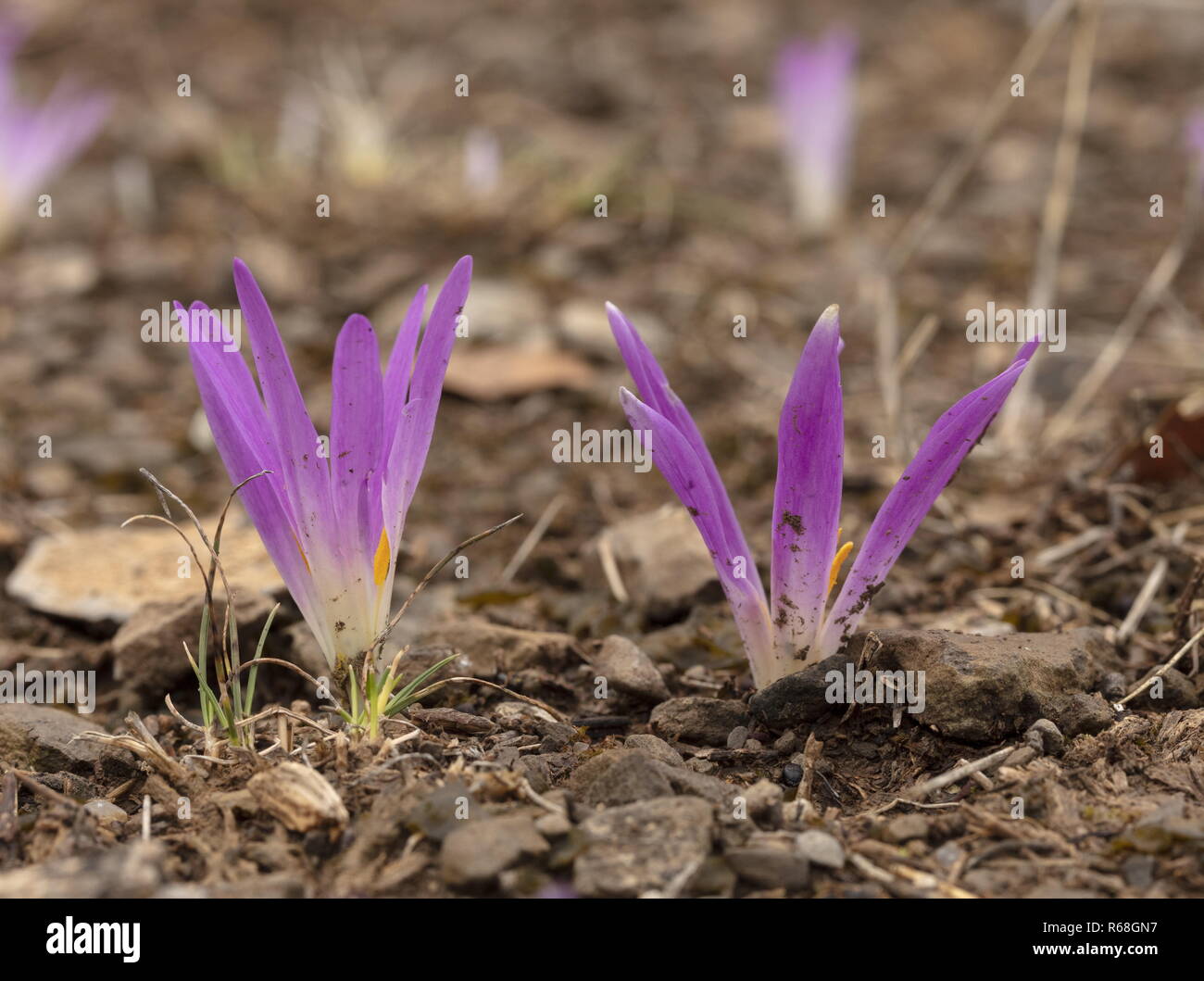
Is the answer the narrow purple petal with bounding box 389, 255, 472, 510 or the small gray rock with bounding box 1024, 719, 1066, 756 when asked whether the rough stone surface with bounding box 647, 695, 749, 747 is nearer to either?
the small gray rock with bounding box 1024, 719, 1066, 756

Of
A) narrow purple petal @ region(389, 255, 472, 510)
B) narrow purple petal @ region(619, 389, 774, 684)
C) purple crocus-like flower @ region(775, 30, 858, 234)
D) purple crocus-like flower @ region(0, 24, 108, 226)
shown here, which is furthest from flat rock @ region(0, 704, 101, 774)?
purple crocus-like flower @ region(775, 30, 858, 234)

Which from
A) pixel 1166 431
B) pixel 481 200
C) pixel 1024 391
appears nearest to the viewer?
pixel 1166 431

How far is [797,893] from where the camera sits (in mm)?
1721

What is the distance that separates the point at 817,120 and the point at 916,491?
3667 mm

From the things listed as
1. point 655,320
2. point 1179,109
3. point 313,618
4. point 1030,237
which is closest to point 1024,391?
point 655,320

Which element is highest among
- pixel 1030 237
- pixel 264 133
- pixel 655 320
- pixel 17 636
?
pixel 264 133

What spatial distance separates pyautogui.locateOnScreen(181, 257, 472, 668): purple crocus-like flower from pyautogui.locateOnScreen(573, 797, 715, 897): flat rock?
0.59 meters

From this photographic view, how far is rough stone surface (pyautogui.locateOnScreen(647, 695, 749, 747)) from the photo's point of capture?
2186mm

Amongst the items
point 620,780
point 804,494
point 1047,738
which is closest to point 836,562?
point 804,494

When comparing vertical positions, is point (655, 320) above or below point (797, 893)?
above

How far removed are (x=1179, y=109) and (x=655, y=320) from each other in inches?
141

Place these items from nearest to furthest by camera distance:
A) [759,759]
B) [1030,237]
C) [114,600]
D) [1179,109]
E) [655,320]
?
[759,759] → [114,600] → [655,320] → [1030,237] → [1179,109]

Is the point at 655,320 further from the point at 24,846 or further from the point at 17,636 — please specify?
the point at 24,846

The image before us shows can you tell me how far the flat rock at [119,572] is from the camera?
9.28ft
